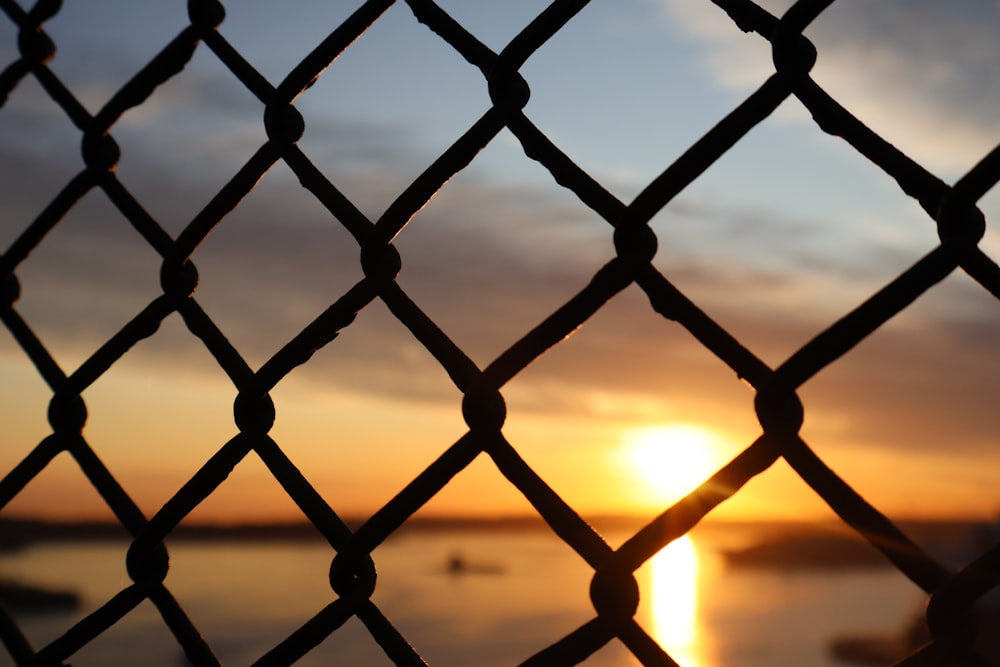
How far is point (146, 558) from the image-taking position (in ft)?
4.90

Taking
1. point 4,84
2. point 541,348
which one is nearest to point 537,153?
point 541,348

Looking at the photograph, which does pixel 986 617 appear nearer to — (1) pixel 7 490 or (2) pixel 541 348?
(2) pixel 541 348

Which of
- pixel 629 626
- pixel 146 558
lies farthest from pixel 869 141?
pixel 146 558

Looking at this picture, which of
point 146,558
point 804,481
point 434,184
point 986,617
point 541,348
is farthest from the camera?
point 146,558

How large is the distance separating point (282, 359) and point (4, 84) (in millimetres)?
1245

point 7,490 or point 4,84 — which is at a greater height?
point 4,84

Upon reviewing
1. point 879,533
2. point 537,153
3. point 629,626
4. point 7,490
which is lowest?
point 879,533

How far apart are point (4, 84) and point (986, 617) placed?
2233mm

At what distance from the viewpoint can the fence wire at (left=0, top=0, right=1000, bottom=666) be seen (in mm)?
951

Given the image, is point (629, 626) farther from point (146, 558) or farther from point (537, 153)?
point (146, 558)

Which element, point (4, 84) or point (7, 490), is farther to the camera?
point (4, 84)

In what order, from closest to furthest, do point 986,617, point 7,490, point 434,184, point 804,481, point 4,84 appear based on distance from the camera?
point 986,617
point 804,481
point 434,184
point 7,490
point 4,84

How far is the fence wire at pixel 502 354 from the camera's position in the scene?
3.12 feet

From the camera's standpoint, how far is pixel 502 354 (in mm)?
1165
